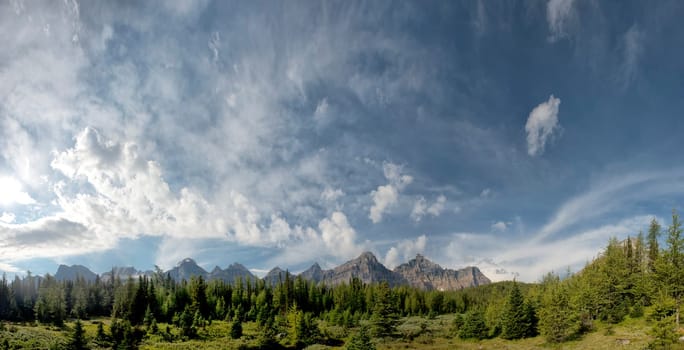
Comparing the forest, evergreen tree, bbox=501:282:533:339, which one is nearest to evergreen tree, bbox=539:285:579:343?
the forest

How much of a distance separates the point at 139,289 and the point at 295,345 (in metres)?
56.2

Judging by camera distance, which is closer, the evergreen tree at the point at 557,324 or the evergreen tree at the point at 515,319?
the evergreen tree at the point at 557,324

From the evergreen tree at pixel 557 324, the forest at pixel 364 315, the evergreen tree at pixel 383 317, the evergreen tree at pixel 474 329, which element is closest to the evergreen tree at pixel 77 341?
the forest at pixel 364 315

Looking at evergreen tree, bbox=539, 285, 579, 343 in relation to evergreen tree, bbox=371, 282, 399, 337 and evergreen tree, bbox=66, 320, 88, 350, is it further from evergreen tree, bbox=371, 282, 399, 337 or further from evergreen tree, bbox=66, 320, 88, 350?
evergreen tree, bbox=66, 320, 88, 350

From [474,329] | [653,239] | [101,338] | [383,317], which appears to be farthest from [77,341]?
[653,239]

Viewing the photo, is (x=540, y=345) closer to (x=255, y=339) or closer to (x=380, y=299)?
(x=380, y=299)

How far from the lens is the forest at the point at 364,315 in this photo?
211 feet

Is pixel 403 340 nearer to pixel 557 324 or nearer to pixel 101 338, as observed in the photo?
pixel 557 324

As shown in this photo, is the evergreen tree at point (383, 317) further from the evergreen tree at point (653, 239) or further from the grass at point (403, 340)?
the evergreen tree at point (653, 239)

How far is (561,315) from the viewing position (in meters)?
66.4

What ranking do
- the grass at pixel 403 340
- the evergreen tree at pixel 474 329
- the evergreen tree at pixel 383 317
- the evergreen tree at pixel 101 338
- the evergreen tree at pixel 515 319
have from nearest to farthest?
1. the grass at pixel 403 340
2. the evergreen tree at pixel 101 338
3. the evergreen tree at pixel 515 319
4. the evergreen tree at pixel 383 317
5. the evergreen tree at pixel 474 329

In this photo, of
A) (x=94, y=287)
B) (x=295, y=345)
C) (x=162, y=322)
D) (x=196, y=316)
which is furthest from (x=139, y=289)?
(x=295, y=345)

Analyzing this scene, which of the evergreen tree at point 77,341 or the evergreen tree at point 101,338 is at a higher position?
the evergreen tree at point 77,341

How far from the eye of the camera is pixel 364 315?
128 metres
